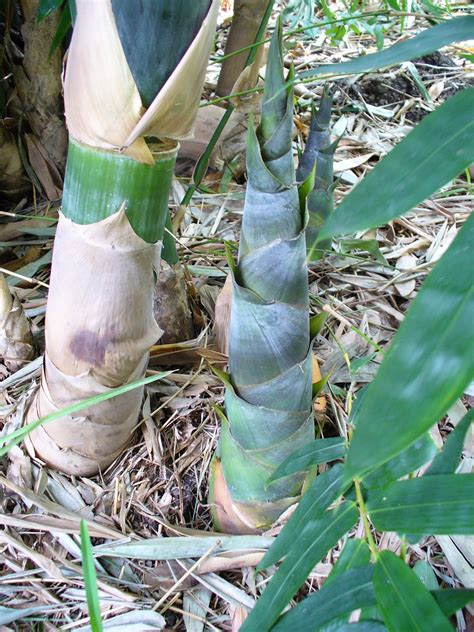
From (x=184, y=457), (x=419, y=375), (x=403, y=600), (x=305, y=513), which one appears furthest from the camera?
(x=184, y=457)

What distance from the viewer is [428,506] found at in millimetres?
355

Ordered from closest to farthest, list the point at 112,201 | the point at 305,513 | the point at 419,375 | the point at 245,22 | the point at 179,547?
the point at 419,375, the point at 305,513, the point at 112,201, the point at 179,547, the point at 245,22

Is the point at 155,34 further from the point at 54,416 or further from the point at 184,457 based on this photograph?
the point at 184,457

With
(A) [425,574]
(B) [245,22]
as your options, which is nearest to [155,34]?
(A) [425,574]

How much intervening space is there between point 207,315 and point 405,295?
1.13 ft

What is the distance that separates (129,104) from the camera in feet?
1.56

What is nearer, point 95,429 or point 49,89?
point 95,429

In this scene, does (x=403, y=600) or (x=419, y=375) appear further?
(x=403, y=600)

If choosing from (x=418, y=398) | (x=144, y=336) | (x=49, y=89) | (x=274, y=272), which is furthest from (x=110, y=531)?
(x=49, y=89)

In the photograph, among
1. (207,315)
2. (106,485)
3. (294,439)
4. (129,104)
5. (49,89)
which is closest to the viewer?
(129,104)

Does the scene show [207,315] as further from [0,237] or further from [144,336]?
[0,237]

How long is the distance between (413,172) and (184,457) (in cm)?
58

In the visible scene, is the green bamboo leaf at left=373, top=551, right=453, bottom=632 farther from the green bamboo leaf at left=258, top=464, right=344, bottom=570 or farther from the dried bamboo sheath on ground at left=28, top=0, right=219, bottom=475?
the dried bamboo sheath on ground at left=28, top=0, right=219, bottom=475

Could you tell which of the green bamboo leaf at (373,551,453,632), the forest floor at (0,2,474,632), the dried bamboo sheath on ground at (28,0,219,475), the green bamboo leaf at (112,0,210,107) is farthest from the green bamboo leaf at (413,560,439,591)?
the green bamboo leaf at (112,0,210,107)
